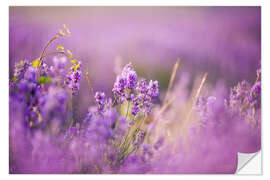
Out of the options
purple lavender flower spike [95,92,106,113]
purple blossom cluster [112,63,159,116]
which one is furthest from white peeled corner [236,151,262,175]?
purple lavender flower spike [95,92,106,113]

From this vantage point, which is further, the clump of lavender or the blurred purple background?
the blurred purple background

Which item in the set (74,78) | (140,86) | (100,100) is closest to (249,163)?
(140,86)

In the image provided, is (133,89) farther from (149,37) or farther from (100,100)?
(149,37)

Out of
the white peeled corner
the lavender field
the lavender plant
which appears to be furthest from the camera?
the white peeled corner

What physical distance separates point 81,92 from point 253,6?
1.43 meters

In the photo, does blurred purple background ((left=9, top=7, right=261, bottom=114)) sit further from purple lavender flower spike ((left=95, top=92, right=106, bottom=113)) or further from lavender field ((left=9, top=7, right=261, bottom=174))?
purple lavender flower spike ((left=95, top=92, right=106, bottom=113))

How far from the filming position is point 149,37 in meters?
2.03

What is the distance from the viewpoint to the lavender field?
5.42ft

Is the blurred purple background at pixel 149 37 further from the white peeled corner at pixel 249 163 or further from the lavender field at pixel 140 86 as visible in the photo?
the white peeled corner at pixel 249 163

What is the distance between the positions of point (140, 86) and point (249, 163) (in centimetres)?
101

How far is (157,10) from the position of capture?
1983mm

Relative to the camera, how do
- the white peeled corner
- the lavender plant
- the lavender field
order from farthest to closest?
the white peeled corner, the lavender field, the lavender plant
